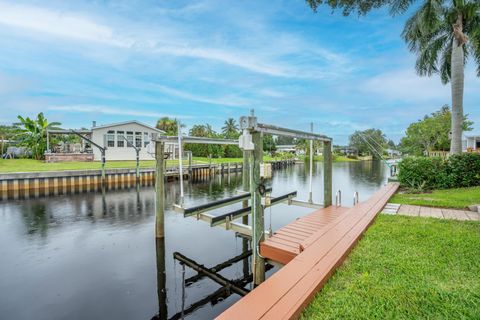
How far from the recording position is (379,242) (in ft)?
12.7

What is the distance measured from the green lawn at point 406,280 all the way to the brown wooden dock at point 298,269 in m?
0.12

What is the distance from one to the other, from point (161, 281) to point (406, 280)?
13.5ft

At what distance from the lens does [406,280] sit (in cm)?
270

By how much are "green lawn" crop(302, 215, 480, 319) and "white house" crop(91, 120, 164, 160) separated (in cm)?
2444

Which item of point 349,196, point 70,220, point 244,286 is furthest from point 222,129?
point 244,286

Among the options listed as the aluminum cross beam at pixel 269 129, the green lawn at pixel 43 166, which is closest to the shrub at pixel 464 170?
the aluminum cross beam at pixel 269 129

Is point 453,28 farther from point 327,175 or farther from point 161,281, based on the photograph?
point 161,281

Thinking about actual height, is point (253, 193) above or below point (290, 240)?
above

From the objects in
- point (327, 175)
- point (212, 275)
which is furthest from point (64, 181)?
point (327, 175)

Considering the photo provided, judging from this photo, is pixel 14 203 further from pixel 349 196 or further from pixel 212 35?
pixel 212 35

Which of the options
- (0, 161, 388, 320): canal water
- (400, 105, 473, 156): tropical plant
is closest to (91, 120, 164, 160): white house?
(0, 161, 388, 320): canal water

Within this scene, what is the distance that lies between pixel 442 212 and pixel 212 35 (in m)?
22.4

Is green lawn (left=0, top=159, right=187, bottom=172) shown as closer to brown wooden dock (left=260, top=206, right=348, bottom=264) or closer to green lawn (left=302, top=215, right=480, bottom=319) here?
brown wooden dock (left=260, top=206, right=348, bottom=264)

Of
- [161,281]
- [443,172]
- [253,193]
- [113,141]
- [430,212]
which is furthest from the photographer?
[113,141]
